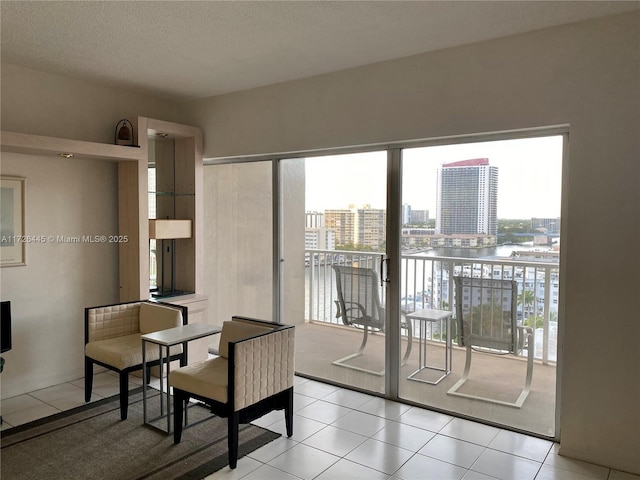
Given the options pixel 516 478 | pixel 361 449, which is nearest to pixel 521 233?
pixel 516 478

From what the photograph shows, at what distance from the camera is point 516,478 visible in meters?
2.71

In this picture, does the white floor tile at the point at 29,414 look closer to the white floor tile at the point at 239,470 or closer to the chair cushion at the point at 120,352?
the chair cushion at the point at 120,352

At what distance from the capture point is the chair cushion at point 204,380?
2832 mm

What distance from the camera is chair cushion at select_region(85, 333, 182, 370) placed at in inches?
135

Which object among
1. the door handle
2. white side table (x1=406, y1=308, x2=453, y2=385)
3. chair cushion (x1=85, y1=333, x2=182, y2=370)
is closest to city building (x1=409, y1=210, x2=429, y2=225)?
the door handle

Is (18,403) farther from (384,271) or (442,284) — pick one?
(442,284)

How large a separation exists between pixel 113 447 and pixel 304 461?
48.4 inches

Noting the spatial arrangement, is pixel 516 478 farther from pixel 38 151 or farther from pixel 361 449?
pixel 38 151

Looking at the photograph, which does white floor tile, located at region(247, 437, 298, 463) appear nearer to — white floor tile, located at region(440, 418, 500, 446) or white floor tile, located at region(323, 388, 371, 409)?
white floor tile, located at region(323, 388, 371, 409)

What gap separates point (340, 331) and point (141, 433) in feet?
5.73

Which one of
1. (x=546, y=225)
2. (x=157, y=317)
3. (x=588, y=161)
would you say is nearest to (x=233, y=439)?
(x=157, y=317)

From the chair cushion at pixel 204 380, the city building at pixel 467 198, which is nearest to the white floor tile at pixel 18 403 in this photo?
the chair cushion at pixel 204 380

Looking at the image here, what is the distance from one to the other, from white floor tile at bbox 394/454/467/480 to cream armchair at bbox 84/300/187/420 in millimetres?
1841

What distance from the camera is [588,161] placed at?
2.88 m
